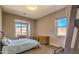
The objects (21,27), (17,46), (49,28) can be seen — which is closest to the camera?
(21,27)

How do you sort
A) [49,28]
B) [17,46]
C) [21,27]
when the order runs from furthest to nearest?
1. [49,28]
2. [17,46]
3. [21,27]

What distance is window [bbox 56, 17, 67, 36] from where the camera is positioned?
1359 mm

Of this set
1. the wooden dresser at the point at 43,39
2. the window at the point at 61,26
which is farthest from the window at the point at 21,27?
the window at the point at 61,26

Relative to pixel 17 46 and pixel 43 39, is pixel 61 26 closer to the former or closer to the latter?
pixel 43 39

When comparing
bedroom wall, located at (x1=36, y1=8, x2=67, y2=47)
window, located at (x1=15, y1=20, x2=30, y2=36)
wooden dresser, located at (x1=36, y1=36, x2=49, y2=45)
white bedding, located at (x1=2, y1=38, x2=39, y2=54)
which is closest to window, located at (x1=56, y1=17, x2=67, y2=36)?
bedroom wall, located at (x1=36, y1=8, x2=67, y2=47)

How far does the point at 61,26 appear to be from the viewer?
4.71 ft

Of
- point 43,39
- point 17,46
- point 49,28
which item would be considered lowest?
point 17,46

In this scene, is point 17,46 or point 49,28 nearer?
point 17,46

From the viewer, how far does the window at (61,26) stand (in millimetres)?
1359

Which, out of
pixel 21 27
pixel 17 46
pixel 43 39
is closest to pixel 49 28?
pixel 43 39

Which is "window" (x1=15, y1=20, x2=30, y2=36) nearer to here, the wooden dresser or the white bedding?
the white bedding

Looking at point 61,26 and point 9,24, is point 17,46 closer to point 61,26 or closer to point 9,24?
point 9,24

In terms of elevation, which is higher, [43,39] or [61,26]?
[61,26]
